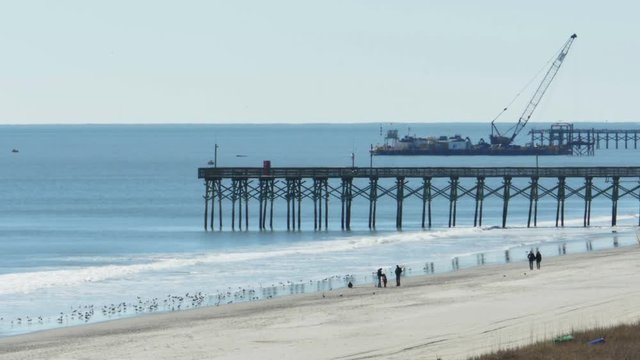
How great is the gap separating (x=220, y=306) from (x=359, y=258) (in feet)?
66.5

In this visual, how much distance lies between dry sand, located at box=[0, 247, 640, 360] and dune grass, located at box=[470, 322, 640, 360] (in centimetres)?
164

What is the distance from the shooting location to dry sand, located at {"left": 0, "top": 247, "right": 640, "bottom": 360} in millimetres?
40094

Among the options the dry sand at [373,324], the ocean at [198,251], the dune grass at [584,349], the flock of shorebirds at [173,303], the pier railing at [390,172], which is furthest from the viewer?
the pier railing at [390,172]

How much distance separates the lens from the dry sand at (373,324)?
40.1 metres

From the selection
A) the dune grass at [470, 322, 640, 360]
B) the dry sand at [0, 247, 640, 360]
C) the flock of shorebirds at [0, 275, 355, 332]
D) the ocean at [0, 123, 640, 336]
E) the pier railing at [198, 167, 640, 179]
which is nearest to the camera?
the dune grass at [470, 322, 640, 360]

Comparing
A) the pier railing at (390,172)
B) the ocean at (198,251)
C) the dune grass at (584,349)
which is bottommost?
the ocean at (198,251)

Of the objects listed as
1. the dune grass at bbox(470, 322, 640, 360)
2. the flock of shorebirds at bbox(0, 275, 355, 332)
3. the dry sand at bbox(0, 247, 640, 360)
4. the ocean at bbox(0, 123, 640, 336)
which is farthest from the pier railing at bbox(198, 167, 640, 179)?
the dune grass at bbox(470, 322, 640, 360)

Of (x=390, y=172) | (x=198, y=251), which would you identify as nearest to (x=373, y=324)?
(x=198, y=251)

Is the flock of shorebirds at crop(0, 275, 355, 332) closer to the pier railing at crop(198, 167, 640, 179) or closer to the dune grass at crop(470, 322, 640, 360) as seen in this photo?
the dune grass at crop(470, 322, 640, 360)

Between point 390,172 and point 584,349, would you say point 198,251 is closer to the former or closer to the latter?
point 390,172

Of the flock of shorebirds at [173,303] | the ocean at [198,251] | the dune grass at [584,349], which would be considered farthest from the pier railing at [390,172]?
the dune grass at [584,349]

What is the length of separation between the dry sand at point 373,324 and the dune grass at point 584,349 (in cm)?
164

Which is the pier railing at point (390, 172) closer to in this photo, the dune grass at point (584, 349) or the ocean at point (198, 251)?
the ocean at point (198, 251)

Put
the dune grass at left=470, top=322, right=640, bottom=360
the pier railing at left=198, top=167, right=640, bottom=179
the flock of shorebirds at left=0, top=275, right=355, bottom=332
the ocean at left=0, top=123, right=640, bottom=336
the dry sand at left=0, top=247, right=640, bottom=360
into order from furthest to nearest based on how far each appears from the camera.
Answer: the pier railing at left=198, top=167, right=640, bottom=179, the ocean at left=0, top=123, right=640, bottom=336, the flock of shorebirds at left=0, top=275, right=355, bottom=332, the dry sand at left=0, top=247, right=640, bottom=360, the dune grass at left=470, top=322, right=640, bottom=360
